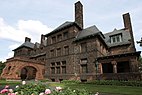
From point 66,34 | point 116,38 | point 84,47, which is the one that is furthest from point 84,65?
point 116,38

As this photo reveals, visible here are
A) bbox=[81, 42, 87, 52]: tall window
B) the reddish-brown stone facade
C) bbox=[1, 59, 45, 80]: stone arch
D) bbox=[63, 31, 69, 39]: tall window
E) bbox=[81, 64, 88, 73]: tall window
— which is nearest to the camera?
the reddish-brown stone facade

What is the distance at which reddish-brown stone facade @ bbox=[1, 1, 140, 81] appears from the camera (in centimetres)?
2410

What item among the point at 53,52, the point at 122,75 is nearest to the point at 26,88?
the point at 122,75

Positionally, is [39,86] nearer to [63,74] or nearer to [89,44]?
[89,44]

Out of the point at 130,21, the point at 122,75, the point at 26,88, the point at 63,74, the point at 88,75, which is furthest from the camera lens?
the point at 130,21

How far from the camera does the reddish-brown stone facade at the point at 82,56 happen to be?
24100mm

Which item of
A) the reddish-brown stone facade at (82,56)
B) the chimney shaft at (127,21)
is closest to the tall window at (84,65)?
the reddish-brown stone facade at (82,56)

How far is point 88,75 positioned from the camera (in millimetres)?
25250

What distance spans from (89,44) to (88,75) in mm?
6004

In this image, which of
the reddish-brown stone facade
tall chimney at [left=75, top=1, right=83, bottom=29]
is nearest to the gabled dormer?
the reddish-brown stone facade

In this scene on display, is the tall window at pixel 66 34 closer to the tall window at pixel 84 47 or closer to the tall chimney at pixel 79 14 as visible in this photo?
the tall chimney at pixel 79 14

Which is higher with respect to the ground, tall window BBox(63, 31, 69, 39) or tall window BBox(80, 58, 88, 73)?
tall window BBox(63, 31, 69, 39)

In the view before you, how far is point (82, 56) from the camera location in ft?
89.4

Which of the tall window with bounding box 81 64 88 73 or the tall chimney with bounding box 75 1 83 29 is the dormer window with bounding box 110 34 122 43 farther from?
the tall window with bounding box 81 64 88 73
